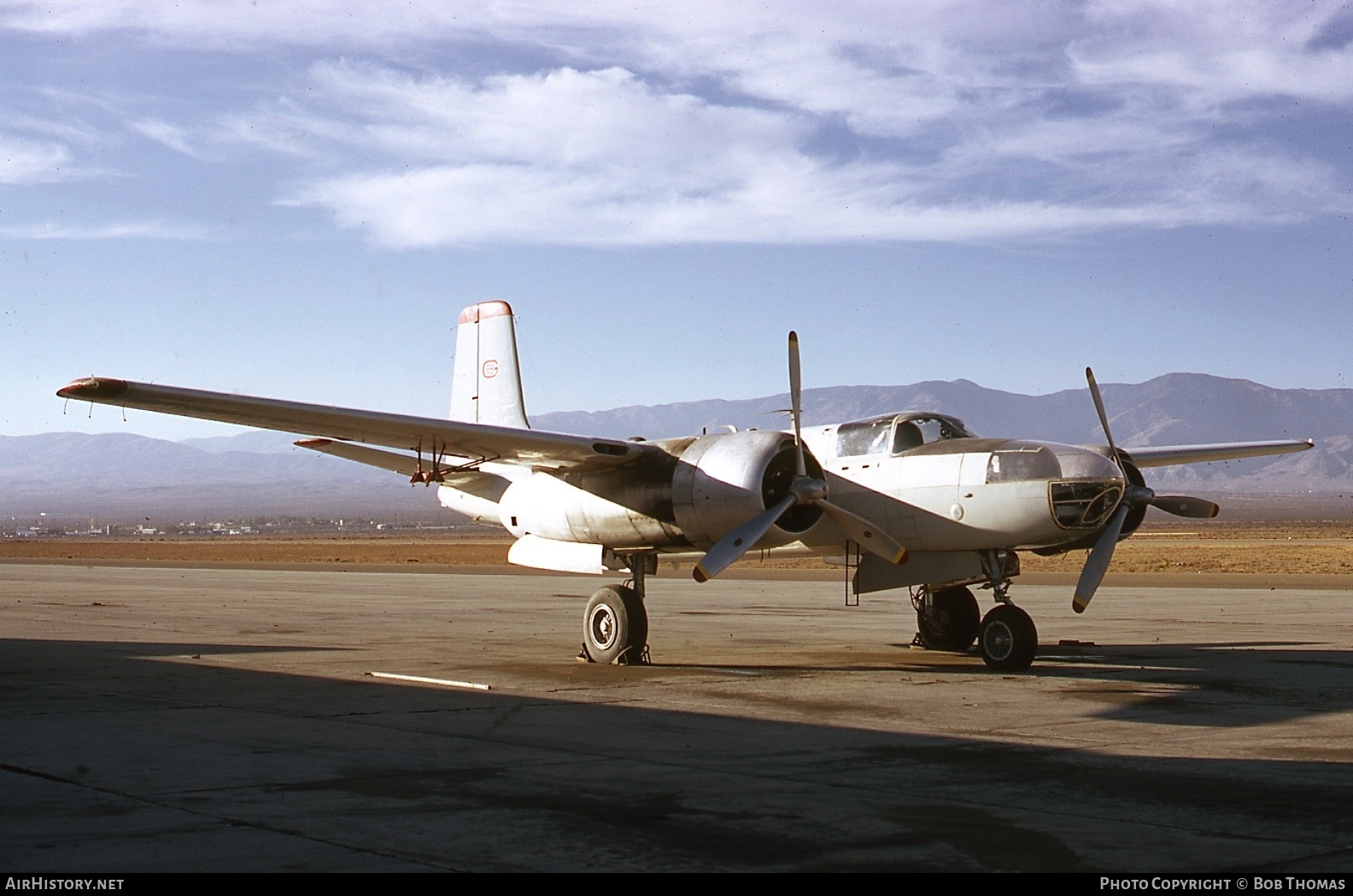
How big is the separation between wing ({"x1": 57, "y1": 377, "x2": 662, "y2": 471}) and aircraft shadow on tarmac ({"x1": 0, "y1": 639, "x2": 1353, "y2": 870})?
3.32 metres

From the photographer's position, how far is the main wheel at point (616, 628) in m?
18.8

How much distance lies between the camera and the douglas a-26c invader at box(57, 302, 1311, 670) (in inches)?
664

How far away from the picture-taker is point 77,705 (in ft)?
45.8

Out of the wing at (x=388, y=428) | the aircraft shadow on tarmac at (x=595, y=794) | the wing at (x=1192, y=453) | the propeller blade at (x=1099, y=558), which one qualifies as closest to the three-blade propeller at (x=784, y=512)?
the wing at (x=388, y=428)

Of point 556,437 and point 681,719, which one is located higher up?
point 556,437

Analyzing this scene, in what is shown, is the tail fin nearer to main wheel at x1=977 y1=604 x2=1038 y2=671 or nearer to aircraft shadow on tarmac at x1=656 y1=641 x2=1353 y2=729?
aircraft shadow on tarmac at x1=656 y1=641 x2=1353 y2=729

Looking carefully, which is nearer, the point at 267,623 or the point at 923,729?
the point at 923,729

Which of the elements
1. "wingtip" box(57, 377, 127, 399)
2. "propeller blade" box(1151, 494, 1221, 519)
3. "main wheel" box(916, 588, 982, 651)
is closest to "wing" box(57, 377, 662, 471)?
"wingtip" box(57, 377, 127, 399)

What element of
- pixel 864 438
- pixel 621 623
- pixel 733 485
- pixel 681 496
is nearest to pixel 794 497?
pixel 733 485

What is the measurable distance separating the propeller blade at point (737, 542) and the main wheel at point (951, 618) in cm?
494
